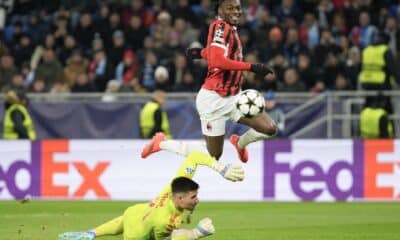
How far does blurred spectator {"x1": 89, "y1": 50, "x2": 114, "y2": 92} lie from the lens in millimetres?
23688

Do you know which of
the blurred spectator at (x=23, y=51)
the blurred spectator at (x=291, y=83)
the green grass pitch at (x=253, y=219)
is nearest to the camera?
the green grass pitch at (x=253, y=219)

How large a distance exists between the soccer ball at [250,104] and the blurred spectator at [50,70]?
1097 centimetres

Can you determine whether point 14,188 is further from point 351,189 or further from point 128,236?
point 128,236

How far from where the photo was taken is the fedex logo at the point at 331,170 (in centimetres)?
1906

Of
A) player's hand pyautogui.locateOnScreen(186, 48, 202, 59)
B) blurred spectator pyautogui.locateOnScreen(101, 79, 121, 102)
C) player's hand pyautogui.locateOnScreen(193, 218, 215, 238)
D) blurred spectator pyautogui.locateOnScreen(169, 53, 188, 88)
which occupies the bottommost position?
player's hand pyautogui.locateOnScreen(193, 218, 215, 238)

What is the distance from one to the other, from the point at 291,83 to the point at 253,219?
7.42m

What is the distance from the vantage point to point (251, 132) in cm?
Answer: 1363

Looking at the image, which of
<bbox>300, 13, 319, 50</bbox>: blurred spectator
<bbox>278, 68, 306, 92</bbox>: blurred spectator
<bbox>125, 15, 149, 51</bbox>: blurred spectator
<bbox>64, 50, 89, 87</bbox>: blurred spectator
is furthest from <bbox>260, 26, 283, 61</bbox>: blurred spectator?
<bbox>64, 50, 89, 87</bbox>: blurred spectator

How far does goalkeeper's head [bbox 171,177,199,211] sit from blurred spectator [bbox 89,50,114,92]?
13699mm

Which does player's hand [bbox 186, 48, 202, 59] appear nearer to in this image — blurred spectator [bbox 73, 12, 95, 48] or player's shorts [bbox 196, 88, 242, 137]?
player's shorts [bbox 196, 88, 242, 137]

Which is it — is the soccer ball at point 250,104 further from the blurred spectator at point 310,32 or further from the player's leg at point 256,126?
the blurred spectator at point 310,32

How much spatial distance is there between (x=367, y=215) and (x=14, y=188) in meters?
6.56

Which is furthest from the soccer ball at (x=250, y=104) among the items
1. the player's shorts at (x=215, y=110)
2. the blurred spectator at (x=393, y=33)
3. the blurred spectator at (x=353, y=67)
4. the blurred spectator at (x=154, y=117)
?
the blurred spectator at (x=393, y=33)

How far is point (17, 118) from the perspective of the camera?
67.9 ft
